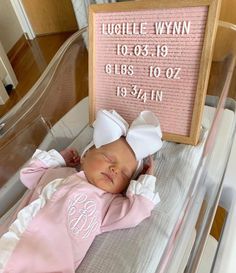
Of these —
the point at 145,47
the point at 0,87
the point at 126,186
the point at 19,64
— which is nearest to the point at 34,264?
the point at 126,186

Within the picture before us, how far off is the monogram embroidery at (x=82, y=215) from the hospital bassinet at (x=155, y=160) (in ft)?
0.12

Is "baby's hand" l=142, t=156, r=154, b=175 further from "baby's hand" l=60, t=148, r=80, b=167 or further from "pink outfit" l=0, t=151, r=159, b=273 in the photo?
"baby's hand" l=60, t=148, r=80, b=167

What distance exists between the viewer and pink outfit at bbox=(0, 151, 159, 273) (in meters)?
0.54

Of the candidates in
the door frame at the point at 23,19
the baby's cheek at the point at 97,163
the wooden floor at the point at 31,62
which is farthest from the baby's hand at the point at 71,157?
the door frame at the point at 23,19

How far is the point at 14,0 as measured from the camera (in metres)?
2.11

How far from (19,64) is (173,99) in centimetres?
158

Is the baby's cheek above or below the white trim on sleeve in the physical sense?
above

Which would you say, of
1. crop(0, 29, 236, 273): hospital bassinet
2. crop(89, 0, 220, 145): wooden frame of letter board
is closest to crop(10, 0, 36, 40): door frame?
crop(0, 29, 236, 273): hospital bassinet

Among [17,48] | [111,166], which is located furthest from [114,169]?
[17,48]

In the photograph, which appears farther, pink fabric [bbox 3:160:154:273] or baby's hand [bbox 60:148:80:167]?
baby's hand [bbox 60:148:80:167]

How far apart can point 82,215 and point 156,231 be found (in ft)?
0.48

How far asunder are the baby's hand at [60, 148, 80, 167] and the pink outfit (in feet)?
0.30

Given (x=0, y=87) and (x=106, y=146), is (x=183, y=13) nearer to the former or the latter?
(x=106, y=146)

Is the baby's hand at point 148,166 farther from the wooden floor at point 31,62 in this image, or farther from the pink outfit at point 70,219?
the wooden floor at point 31,62
